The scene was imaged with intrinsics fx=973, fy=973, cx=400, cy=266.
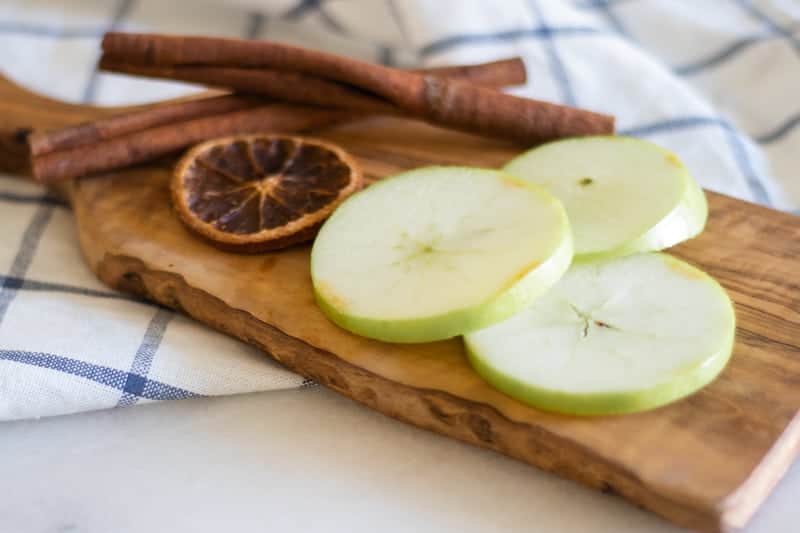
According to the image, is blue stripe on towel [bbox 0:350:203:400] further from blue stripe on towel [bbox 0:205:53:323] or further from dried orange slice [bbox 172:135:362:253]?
dried orange slice [bbox 172:135:362:253]

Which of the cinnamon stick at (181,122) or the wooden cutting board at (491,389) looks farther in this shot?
the cinnamon stick at (181,122)

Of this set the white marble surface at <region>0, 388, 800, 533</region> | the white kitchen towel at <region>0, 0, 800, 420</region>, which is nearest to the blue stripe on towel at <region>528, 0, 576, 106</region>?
the white kitchen towel at <region>0, 0, 800, 420</region>

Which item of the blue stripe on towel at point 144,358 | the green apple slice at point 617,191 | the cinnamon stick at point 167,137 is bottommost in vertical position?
the blue stripe on towel at point 144,358

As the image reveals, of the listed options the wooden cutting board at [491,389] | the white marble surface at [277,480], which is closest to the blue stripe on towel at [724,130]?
the wooden cutting board at [491,389]

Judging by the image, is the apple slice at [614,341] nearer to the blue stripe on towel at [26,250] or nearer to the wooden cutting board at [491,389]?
the wooden cutting board at [491,389]

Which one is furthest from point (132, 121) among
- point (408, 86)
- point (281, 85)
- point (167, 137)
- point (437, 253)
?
point (437, 253)

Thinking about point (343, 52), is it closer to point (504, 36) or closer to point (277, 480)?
point (504, 36)

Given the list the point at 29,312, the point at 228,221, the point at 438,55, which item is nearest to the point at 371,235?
the point at 228,221
